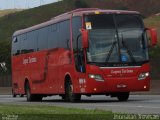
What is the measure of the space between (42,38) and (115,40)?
583 cm

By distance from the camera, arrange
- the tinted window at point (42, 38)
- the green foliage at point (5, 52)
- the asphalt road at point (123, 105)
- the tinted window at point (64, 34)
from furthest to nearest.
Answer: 1. the green foliage at point (5, 52)
2. the tinted window at point (42, 38)
3. the tinted window at point (64, 34)
4. the asphalt road at point (123, 105)

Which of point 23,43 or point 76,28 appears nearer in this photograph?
point 76,28

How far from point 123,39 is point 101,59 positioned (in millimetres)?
1234

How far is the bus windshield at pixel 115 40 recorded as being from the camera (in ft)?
84.3

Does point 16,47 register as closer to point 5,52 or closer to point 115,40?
point 115,40

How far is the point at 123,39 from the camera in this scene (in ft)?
85.4

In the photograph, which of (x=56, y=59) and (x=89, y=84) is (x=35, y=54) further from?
(x=89, y=84)

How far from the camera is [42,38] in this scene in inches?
1214

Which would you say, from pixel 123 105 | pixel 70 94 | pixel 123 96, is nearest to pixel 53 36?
pixel 70 94

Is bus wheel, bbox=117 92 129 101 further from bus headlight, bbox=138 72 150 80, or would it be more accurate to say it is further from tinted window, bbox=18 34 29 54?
tinted window, bbox=18 34 29 54

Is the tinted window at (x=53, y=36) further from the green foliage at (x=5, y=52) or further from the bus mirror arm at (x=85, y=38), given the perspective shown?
the green foliage at (x=5, y=52)

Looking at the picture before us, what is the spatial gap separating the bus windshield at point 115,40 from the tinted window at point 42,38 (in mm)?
4581

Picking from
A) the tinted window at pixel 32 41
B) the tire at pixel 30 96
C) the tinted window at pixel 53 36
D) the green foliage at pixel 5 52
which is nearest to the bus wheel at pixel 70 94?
the tinted window at pixel 53 36

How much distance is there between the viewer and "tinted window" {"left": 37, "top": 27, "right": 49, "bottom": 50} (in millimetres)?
30359
